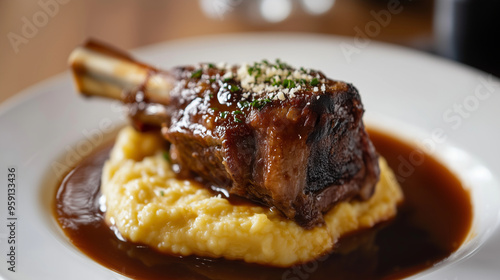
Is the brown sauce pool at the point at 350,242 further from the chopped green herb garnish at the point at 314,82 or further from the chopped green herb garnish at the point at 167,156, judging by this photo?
the chopped green herb garnish at the point at 314,82

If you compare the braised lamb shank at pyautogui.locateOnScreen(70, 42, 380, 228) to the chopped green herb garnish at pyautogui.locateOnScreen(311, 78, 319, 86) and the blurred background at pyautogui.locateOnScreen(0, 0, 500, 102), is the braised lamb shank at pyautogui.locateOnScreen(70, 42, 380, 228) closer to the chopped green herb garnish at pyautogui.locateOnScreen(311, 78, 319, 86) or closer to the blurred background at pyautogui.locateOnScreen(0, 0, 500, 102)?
the chopped green herb garnish at pyautogui.locateOnScreen(311, 78, 319, 86)

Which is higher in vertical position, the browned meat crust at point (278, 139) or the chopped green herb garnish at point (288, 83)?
the chopped green herb garnish at point (288, 83)

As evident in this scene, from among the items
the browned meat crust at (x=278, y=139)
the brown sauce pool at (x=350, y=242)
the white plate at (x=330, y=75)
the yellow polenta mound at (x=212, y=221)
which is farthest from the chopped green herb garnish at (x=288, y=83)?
the white plate at (x=330, y=75)

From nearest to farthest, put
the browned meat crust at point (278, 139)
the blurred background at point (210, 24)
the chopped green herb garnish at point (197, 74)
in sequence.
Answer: the browned meat crust at point (278, 139)
the chopped green herb garnish at point (197, 74)
the blurred background at point (210, 24)

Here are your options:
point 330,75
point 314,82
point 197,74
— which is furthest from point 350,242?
point 330,75

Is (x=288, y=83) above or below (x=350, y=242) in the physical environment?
above

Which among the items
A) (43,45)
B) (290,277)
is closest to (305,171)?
(290,277)

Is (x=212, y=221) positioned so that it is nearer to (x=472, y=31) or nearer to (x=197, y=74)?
(x=197, y=74)
